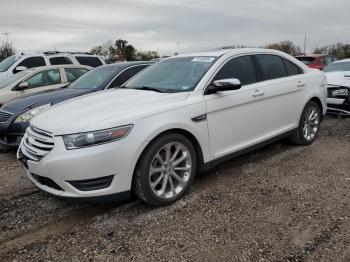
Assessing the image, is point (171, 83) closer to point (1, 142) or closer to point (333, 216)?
point (333, 216)

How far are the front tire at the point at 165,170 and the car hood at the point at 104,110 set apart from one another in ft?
1.13

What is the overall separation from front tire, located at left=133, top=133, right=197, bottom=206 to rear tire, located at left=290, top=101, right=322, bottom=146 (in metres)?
2.43

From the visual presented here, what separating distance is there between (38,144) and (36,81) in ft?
17.8

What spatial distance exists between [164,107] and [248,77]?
158cm

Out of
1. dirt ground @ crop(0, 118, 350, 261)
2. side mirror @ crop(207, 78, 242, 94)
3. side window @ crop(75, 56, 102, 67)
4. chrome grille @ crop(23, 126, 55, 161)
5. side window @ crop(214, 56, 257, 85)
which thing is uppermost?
side window @ crop(75, 56, 102, 67)

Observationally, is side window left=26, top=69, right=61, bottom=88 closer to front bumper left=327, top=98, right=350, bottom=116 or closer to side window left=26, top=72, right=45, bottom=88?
side window left=26, top=72, right=45, bottom=88

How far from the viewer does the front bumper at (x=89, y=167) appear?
134 inches

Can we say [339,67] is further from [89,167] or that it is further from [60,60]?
[60,60]

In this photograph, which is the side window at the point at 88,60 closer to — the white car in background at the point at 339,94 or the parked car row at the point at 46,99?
the parked car row at the point at 46,99

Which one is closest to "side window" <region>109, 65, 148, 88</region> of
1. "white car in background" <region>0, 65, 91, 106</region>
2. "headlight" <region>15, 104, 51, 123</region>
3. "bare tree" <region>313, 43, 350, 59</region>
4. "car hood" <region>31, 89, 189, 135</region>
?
"headlight" <region>15, 104, 51, 123</region>

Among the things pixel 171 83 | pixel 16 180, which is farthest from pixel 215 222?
pixel 16 180

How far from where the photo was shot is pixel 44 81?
874cm

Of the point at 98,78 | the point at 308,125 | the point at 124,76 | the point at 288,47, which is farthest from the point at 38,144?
the point at 288,47

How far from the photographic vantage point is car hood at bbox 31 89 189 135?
3561 mm
